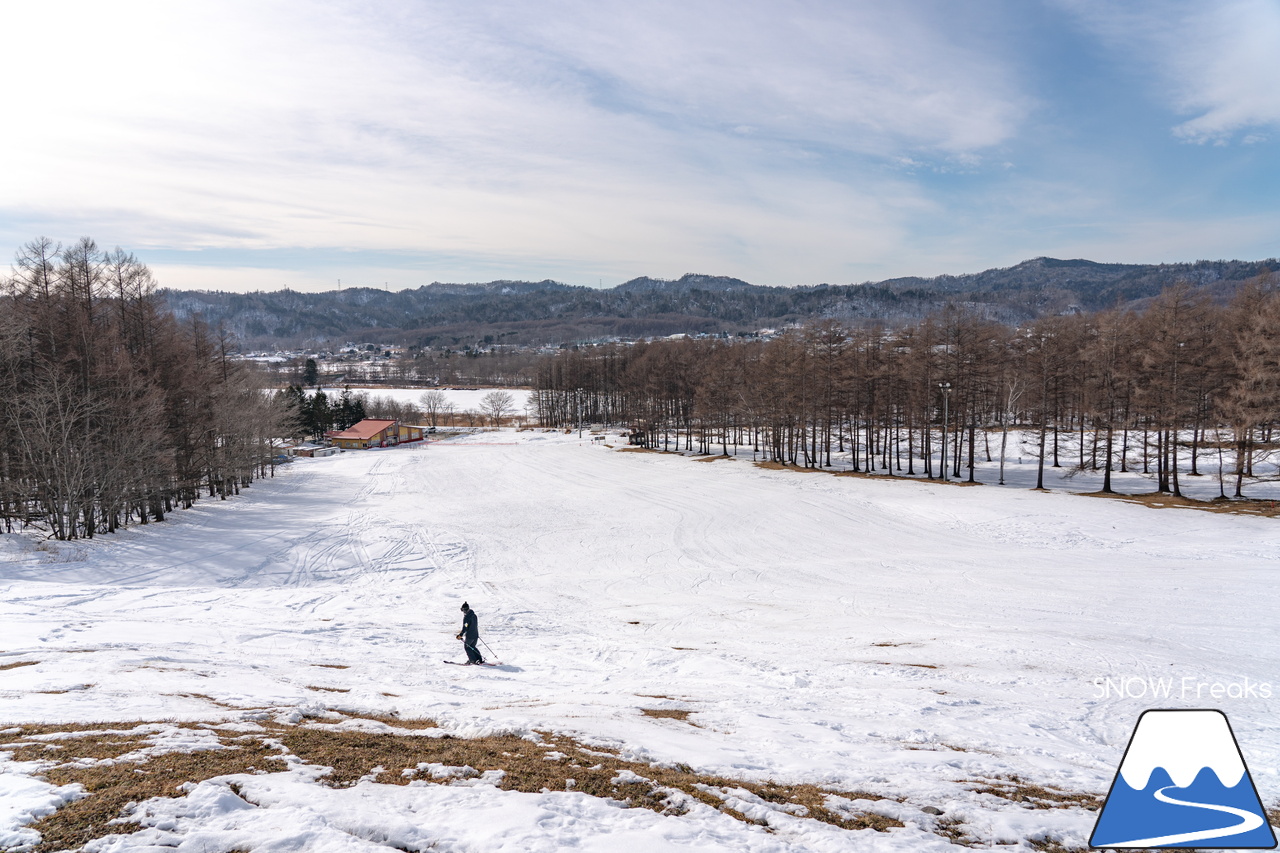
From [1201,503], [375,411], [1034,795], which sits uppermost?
[375,411]

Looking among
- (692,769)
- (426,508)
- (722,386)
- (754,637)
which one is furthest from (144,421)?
(722,386)

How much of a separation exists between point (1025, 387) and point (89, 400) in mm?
58766

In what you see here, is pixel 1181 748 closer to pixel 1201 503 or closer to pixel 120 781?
pixel 120 781

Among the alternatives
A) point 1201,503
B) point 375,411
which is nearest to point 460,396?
point 375,411

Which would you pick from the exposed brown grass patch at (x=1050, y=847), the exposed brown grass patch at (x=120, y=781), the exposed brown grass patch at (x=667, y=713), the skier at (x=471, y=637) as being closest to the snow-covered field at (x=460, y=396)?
the skier at (x=471, y=637)

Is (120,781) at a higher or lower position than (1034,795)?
higher

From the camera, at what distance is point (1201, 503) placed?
2853 cm

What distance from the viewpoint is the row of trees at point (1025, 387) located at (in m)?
30.0

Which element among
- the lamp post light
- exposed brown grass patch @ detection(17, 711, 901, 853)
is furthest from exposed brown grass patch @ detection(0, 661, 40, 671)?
the lamp post light

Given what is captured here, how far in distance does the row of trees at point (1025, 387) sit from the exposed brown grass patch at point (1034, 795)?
3057cm

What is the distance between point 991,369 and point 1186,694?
3425 cm

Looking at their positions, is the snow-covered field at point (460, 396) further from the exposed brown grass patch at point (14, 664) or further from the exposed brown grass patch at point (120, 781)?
the exposed brown grass patch at point (120, 781)

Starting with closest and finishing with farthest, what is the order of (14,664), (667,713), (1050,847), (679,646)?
1. (1050,847)
2. (667,713)
3. (14,664)
4. (679,646)

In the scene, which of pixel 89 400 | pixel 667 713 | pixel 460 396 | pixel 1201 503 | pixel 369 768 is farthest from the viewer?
pixel 460 396
